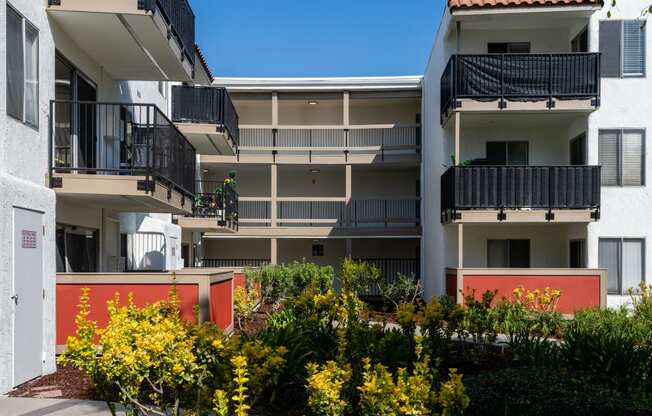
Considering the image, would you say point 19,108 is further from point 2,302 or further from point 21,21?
point 2,302

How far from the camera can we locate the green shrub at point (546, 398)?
7586 mm

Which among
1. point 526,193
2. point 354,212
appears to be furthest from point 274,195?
point 526,193

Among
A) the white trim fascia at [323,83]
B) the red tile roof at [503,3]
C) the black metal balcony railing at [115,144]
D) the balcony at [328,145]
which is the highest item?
the red tile roof at [503,3]

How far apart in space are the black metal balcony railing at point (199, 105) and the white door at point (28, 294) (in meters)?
11.9

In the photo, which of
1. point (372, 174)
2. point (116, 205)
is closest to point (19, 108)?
point (116, 205)

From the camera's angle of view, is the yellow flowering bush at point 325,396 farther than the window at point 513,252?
No

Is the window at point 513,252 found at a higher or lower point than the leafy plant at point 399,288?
higher

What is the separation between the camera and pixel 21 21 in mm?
10055

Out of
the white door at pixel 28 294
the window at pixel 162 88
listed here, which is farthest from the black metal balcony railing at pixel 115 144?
the window at pixel 162 88

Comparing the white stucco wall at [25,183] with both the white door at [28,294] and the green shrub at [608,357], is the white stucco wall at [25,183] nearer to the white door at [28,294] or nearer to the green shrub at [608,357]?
the white door at [28,294]

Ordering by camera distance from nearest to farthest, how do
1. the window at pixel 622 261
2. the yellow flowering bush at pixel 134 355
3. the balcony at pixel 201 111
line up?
the yellow flowering bush at pixel 134 355, the window at pixel 622 261, the balcony at pixel 201 111

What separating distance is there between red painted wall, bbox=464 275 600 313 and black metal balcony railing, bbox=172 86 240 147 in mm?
9545

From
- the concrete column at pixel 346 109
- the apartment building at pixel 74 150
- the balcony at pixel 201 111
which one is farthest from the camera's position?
the concrete column at pixel 346 109

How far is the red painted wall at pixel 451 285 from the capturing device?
732 inches
